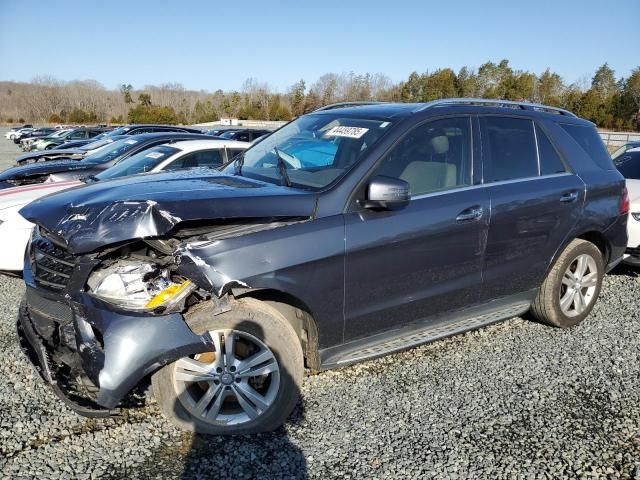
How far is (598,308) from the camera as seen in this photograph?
5199 mm

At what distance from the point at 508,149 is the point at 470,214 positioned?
2.59ft

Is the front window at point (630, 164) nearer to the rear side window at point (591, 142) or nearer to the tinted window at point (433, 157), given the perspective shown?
the rear side window at point (591, 142)

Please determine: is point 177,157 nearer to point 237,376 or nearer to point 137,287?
point 137,287

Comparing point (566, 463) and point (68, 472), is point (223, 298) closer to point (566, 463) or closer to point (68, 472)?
point (68, 472)

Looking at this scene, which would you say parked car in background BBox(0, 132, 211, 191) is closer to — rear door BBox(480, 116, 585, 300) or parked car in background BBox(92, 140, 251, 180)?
parked car in background BBox(92, 140, 251, 180)

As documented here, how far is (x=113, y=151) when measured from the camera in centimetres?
836

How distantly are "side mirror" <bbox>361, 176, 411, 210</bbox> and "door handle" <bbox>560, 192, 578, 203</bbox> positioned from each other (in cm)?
175

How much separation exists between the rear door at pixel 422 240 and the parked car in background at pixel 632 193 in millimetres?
3051

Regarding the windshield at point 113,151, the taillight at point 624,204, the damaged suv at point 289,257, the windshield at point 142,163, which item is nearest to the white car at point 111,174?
the windshield at point 142,163

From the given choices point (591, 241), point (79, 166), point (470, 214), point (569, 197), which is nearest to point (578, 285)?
point (591, 241)

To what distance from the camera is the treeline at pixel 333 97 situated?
53.8 m

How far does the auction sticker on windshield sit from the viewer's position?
352 centimetres

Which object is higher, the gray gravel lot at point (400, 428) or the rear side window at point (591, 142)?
the rear side window at point (591, 142)

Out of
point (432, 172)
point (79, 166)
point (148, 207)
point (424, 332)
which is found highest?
point (432, 172)
